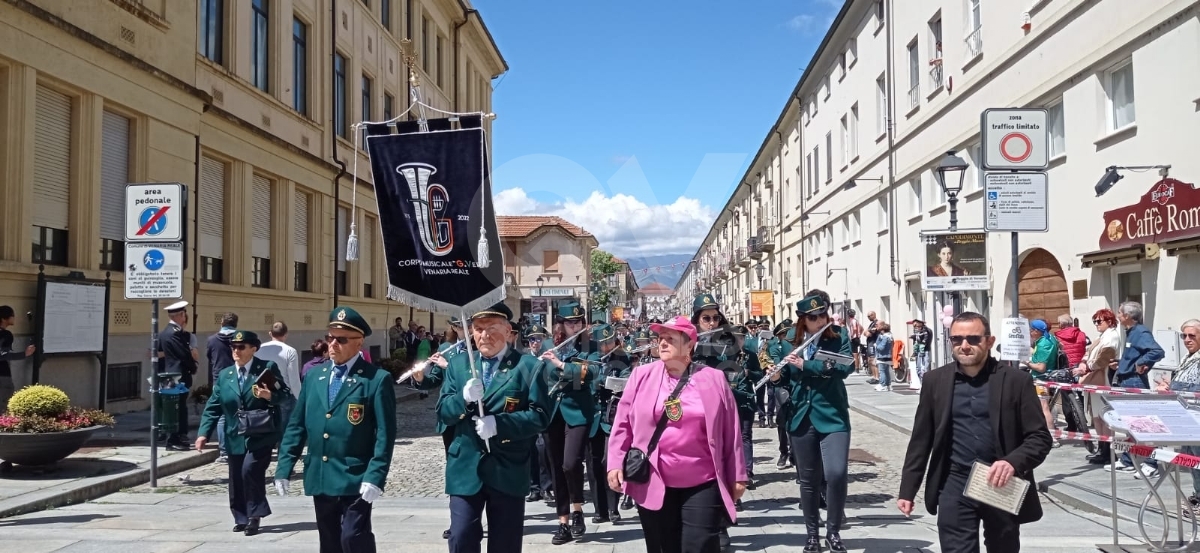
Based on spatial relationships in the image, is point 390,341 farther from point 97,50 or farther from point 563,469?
point 563,469

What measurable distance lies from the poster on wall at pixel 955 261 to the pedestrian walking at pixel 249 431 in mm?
9687

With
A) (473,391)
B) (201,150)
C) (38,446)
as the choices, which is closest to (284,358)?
(38,446)

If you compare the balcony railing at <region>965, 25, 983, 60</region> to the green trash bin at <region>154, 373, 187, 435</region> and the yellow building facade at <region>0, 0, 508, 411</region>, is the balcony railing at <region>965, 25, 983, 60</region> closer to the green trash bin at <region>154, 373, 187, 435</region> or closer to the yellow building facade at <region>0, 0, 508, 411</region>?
the yellow building facade at <region>0, 0, 508, 411</region>

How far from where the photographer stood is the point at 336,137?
2622 centimetres

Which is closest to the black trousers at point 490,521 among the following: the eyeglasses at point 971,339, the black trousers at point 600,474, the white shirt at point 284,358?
the eyeglasses at point 971,339

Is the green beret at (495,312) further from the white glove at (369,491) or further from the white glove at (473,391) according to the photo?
the white glove at (369,491)

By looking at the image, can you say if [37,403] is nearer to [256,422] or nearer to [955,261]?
[256,422]

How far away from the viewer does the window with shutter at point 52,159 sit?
1390cm

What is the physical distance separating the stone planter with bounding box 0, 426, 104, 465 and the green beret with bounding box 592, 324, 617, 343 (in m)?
5.61

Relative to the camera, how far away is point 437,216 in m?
5.93

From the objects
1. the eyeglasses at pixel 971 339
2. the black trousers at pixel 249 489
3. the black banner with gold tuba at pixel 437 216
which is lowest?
the black trousers at pixel 249 489

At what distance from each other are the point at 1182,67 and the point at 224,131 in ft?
56.6

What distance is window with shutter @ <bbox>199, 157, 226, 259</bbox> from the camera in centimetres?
1872

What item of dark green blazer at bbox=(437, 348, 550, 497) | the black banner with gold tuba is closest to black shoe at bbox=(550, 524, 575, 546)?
dark green blazer at bbox=(437, 348, 550, 497)
